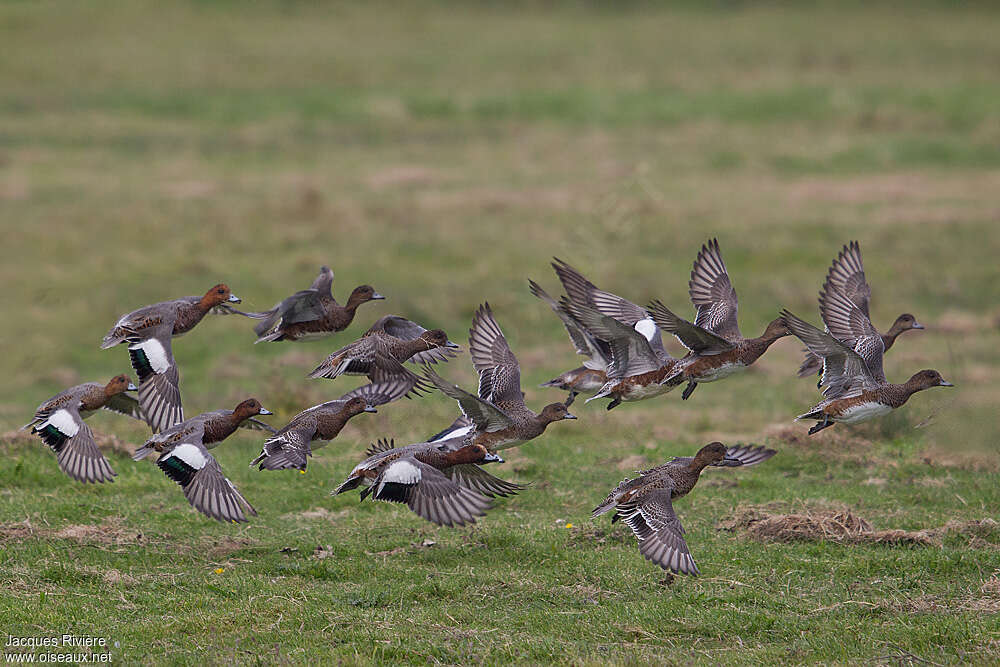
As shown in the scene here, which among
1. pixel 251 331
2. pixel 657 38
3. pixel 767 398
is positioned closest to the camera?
pixel 767 398

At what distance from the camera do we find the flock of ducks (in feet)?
29.8

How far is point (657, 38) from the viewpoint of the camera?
186 ft

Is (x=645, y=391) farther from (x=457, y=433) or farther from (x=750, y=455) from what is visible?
(x=457, y=433)

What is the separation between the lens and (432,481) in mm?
9031

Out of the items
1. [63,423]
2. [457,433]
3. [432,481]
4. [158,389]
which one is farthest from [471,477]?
[63,423]

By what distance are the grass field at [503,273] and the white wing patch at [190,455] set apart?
1375 mm

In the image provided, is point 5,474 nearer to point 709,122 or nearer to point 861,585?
point 861,585

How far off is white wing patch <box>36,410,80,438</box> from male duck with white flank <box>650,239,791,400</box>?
463 centimetres

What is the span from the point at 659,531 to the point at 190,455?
342 centimetres

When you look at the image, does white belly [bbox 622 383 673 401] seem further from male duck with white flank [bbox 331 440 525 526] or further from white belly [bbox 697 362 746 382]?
male duck with white flank [bbox 331 440 525 526]

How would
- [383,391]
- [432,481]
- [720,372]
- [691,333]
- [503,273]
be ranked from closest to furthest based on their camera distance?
[432,481] < [691,333] < [720,372] < [383,391] < [503,273]

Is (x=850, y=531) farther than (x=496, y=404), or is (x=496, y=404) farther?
(x=850, y=531)

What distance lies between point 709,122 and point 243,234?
18093 millimetres

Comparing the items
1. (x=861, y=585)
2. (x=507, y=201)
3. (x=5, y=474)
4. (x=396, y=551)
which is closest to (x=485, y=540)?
(x=396, y=551)
